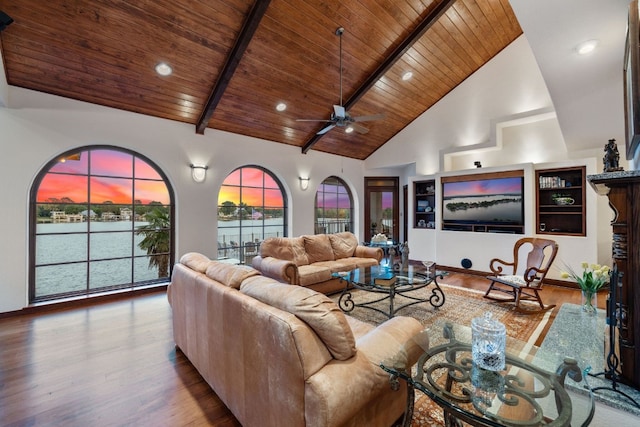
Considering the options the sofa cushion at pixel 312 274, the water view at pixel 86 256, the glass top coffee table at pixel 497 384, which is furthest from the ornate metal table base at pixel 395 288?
the water view at pixel 86 256

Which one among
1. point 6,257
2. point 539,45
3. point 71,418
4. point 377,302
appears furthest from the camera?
point 377,302

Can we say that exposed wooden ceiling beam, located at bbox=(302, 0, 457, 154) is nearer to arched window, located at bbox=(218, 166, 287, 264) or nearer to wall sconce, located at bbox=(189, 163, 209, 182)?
arched window, located at bbox=(218, 166, 287, 264)

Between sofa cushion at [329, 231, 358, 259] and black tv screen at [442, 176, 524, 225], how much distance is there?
2.59 metres

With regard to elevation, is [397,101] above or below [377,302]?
above

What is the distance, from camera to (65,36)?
124 inches

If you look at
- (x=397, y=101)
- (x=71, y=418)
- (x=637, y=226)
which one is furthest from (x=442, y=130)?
(x=71, y=418)

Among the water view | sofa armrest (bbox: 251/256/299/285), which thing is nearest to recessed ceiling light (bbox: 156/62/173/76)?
the water view

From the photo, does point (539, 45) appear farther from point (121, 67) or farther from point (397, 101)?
point (121, 67)

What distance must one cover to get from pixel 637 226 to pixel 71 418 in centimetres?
380

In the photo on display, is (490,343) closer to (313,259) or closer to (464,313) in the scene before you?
(464,313)

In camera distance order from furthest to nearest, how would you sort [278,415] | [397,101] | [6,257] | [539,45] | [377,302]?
[397,101] → [377,302] → [6,257] → [539,45] → [278,415]

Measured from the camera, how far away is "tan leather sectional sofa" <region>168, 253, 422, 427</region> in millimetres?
1203

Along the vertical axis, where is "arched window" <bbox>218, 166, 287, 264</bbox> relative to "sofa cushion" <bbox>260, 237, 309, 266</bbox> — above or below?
above

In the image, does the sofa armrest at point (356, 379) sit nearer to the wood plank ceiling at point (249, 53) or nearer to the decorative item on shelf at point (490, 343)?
the decorative item on shelf at point (490, 343)
